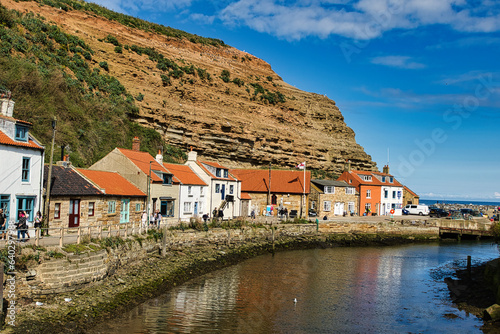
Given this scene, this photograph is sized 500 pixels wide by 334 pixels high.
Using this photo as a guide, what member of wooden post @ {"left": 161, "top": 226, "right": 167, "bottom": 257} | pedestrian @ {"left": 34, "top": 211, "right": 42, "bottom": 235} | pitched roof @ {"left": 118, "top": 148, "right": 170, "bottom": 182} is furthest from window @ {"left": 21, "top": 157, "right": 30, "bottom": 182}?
pitched roof @ {"left": 118, "top": 148, "right": 170, "bottom": 182}

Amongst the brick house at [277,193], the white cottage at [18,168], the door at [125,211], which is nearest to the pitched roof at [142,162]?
the door at [125,211]

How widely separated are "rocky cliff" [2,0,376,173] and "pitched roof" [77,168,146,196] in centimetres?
2937

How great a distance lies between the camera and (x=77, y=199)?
29812 millimetres

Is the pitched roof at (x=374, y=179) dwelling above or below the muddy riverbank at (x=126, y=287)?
above

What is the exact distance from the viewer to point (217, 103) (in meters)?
83.9

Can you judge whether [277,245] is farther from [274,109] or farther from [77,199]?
[274,109]

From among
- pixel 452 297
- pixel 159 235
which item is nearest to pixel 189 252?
pixel 159 235

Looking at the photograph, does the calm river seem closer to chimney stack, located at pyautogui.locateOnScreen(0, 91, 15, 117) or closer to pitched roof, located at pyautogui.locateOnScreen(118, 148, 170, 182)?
pitched roof, located at pyautogui.locateOnScreen(118, 148, 170, 182)

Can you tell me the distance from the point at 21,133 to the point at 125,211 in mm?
12159

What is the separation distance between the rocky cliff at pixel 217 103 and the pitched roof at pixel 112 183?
1156 inches

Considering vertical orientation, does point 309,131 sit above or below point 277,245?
above

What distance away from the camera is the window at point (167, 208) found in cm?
4038

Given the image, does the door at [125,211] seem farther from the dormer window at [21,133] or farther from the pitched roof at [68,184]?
the dormer window at [21,133]

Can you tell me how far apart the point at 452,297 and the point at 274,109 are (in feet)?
238
